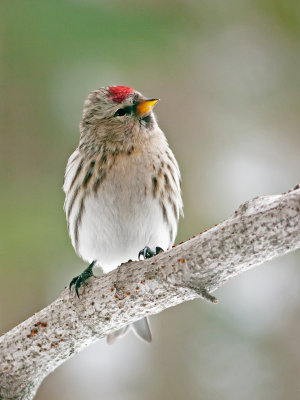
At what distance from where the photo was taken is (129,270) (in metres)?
1.47

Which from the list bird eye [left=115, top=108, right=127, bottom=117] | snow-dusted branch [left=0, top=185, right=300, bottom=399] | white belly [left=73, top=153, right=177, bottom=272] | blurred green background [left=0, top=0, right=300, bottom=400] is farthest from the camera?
blurred green background [left=0, top=0, right=300, bottom=400]

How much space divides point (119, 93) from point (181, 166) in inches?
25.5

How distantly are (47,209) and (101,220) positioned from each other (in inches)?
21.2

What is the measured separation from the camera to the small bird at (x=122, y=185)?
1880 mm

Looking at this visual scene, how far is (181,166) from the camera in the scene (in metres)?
2.56

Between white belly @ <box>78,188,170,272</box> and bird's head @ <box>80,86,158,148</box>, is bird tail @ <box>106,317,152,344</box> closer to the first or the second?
white belly @ <box>78,188,170,272</box>

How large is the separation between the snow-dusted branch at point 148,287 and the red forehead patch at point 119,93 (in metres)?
0.64

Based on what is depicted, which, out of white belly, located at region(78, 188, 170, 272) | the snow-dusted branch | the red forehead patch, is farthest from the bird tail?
the red forehead patch

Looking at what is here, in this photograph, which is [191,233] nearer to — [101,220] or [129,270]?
[101,220]

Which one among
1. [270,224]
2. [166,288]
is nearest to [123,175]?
[166,288]

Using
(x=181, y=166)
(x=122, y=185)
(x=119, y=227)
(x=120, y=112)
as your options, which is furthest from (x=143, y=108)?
(x=181, y=166)

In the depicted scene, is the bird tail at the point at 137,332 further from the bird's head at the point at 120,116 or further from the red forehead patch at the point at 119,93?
the red forehead patch at the point at 119,93

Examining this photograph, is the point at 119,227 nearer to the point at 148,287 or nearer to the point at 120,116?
the point at 120,116

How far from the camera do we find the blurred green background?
2.38 m
